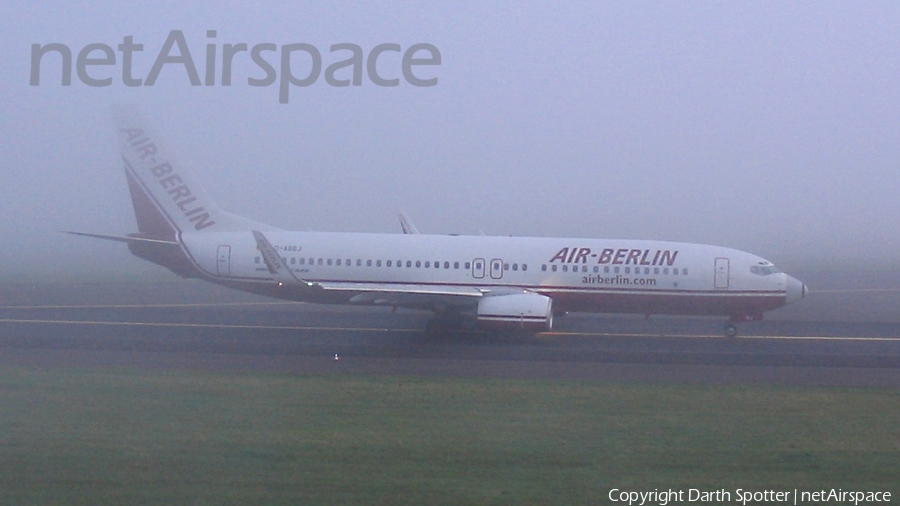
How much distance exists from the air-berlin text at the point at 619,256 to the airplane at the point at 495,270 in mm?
26

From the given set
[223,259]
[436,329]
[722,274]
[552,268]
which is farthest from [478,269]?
[223,259]

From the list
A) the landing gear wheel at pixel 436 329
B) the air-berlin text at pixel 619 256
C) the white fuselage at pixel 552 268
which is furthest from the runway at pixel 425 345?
the air-berlin text at pixel 619 256

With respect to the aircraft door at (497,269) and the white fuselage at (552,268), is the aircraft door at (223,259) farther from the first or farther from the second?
the aircraft door at (497,269)

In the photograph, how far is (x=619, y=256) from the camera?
21188 millimetres

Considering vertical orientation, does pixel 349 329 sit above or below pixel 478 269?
below

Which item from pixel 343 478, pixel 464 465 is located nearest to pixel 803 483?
pixel 464 465

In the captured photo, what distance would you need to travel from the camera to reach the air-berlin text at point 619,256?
21125 mm

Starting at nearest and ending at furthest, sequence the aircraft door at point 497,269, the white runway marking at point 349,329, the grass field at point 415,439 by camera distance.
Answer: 1. the grass field at point 415,439
2. the white runway marking at point 349,329
3. the aircraft door at point 497,269

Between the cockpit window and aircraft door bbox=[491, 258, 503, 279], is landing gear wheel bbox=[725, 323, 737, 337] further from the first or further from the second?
aircraft door bbox=[491, 258, 503, 279]

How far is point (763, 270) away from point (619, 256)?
367cm

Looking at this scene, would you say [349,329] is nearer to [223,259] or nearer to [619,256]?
[223,259]

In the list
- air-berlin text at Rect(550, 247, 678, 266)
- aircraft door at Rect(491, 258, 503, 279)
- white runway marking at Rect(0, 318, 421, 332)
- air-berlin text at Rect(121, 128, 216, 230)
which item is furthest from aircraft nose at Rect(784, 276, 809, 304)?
air-berlin text at Rect(121, 128, 216, 230)

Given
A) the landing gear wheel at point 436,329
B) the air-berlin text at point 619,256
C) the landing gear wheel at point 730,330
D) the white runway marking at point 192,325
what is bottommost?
the white runway marking at point 192,325

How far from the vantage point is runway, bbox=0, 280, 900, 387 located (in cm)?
1455
